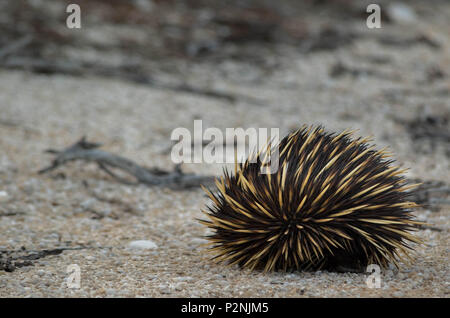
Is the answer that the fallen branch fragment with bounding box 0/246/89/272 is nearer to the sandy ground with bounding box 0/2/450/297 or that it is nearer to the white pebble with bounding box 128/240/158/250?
the sandy ground with bounding box 0/2/450/297

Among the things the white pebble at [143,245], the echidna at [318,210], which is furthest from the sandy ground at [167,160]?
the echidna at [318,210]

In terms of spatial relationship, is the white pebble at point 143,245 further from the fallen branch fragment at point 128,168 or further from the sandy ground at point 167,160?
the fallen branch fragment at point 128,168

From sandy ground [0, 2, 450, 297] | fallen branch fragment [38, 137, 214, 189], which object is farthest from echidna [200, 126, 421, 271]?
fallen branch fragment [38, 137, 214, 189]
